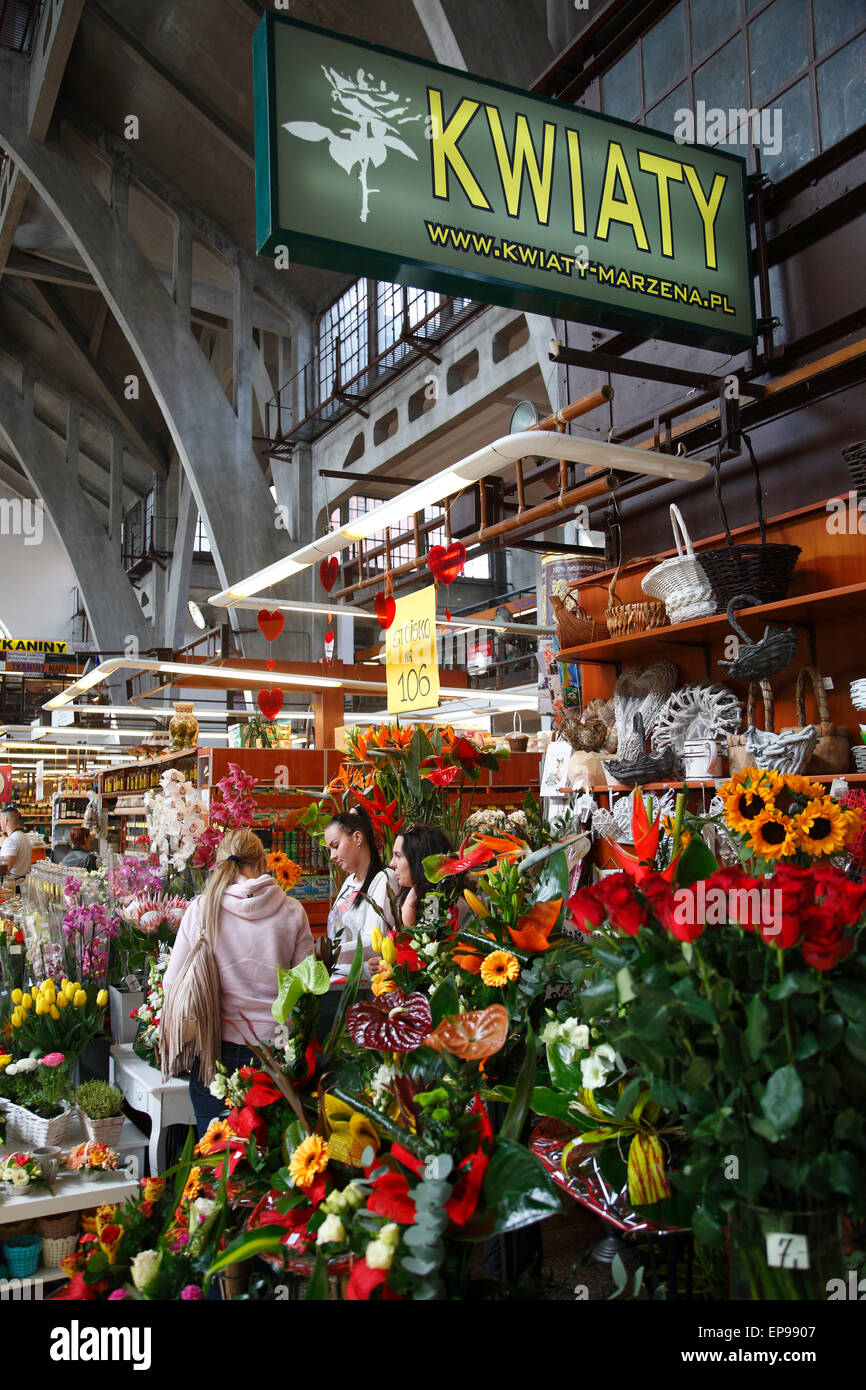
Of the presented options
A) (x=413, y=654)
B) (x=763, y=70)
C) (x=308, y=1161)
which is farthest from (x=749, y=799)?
(x=413, y=654)

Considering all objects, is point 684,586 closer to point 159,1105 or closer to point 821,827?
point 821,827

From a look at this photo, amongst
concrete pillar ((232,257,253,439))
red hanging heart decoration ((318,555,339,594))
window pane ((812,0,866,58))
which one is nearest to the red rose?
window pane ((812,0,866,58))

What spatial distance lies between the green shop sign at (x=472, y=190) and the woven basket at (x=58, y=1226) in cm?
257

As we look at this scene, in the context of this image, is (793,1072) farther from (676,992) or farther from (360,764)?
(360,764)

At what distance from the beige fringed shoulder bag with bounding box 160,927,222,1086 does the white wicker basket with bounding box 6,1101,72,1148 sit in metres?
0.32

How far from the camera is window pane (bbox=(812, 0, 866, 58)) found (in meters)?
3.59

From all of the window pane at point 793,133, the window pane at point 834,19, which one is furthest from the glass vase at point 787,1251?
the window pane at point 834,19

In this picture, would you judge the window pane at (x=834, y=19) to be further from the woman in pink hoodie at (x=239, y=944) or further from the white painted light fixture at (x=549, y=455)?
the woman in pink hoodie at (x=239, y=944)

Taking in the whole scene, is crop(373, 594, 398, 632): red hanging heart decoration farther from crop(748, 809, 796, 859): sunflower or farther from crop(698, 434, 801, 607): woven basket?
crop(748, 809, 796, 859): sunflower

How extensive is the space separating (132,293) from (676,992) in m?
13.6

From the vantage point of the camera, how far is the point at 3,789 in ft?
41.7

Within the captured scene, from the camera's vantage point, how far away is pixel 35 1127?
2711mm

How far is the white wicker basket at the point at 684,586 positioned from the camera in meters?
3.45

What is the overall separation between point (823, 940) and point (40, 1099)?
259 centimetres
